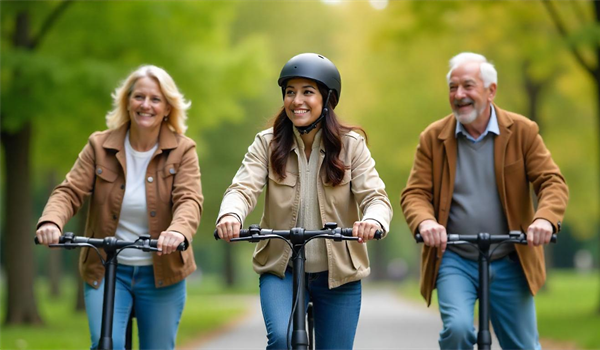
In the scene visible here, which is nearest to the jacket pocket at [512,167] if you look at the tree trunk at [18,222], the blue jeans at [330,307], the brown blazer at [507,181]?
the brown blazer at [507,181]

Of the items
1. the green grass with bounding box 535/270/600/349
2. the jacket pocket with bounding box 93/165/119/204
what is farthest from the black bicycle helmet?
the green grass with bounding box 535/270/600/349

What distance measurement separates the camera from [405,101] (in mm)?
24484

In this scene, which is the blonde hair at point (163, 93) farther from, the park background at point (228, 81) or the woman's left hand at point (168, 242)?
the park background at point (228, 81)

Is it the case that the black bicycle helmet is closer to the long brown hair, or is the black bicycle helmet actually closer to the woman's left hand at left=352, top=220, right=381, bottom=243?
the long brown hair

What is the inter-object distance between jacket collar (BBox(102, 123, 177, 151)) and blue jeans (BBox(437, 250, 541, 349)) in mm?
1890

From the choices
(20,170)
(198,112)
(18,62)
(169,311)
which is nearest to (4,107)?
(18,62)

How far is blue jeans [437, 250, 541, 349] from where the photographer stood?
5570 millimetres

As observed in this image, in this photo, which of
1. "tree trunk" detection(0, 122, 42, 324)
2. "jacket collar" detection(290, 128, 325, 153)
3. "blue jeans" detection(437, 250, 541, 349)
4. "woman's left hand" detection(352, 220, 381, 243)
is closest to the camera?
"woman's left hand" detection(352, 220, 381, 243)

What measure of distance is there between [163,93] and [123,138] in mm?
391

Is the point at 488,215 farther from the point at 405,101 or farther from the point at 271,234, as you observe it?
the point at 405,101

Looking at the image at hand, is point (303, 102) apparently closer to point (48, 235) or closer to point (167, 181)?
point (167, 181)

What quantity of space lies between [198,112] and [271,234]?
11.7m

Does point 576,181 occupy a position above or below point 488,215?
above

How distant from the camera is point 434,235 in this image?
5.22 m
